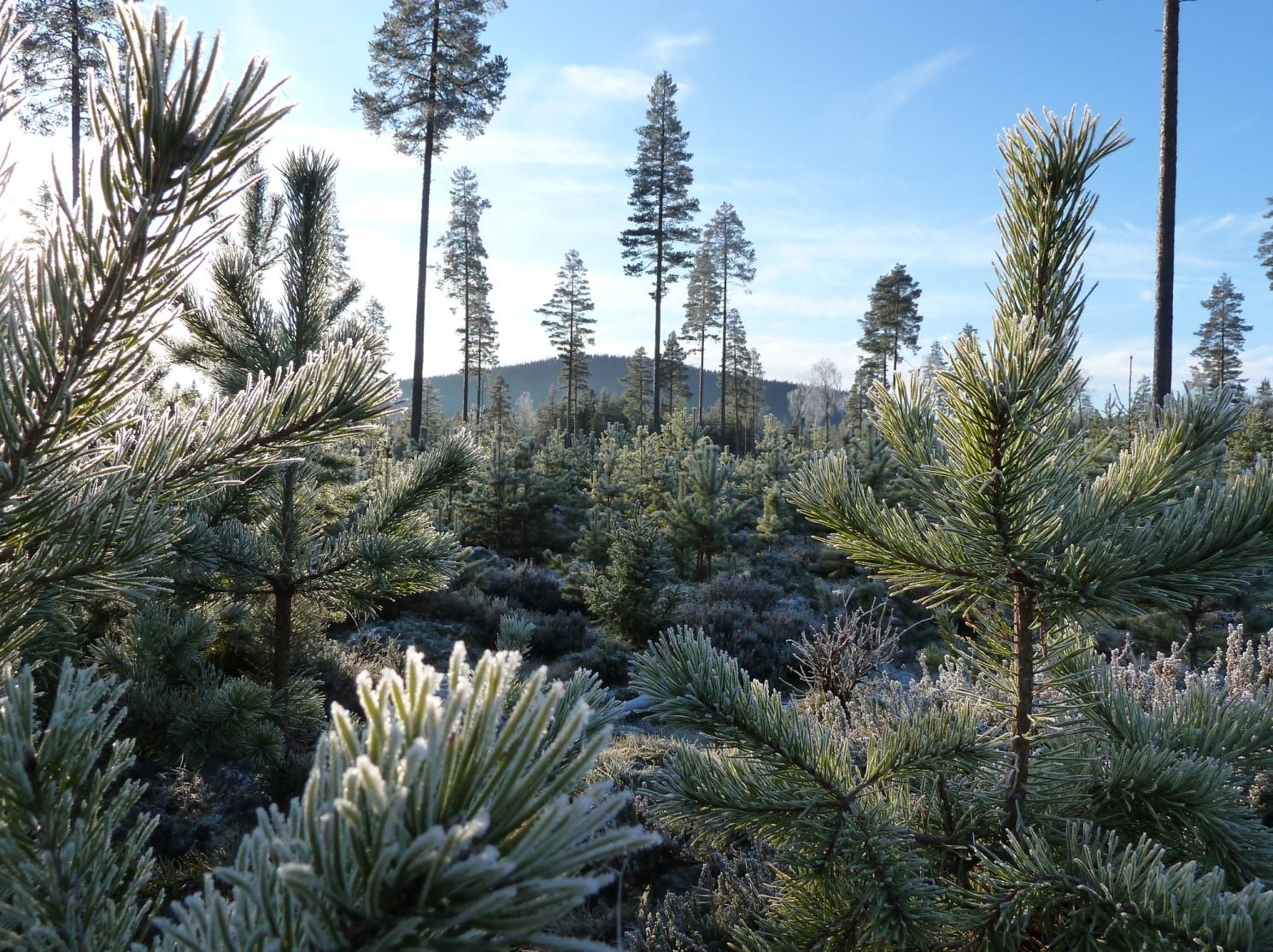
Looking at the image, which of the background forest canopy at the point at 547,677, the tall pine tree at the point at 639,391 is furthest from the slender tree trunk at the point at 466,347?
the background forest canopy at the point at 547,677

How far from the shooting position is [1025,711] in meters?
1.75

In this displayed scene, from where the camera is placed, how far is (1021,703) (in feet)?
5.73

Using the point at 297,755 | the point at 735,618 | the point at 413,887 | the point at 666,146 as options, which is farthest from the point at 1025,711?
the point at 666,146

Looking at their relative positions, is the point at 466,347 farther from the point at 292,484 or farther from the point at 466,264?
the point at 292,484

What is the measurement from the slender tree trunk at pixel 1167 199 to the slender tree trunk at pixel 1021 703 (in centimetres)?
1082

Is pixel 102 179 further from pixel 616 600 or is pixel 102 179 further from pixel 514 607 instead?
pixel 514 607

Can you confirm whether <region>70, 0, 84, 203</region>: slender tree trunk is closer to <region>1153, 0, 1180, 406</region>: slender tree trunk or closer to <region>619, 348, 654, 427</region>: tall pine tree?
<region>1153, 0, 1180, 406</region>: slender tree trunk

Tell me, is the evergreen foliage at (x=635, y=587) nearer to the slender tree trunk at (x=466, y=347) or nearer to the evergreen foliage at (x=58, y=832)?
the evergreen foliage at (x=58, y=832)

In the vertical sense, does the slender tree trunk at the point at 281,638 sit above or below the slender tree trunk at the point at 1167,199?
below

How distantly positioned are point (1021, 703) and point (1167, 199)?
1186 cm

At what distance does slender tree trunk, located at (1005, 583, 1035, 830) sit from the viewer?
5.66ft

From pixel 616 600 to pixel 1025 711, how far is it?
9.21m

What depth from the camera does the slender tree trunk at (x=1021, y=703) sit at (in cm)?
172

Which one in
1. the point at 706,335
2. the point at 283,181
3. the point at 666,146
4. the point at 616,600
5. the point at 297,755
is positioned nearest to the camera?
the point at 283,181
